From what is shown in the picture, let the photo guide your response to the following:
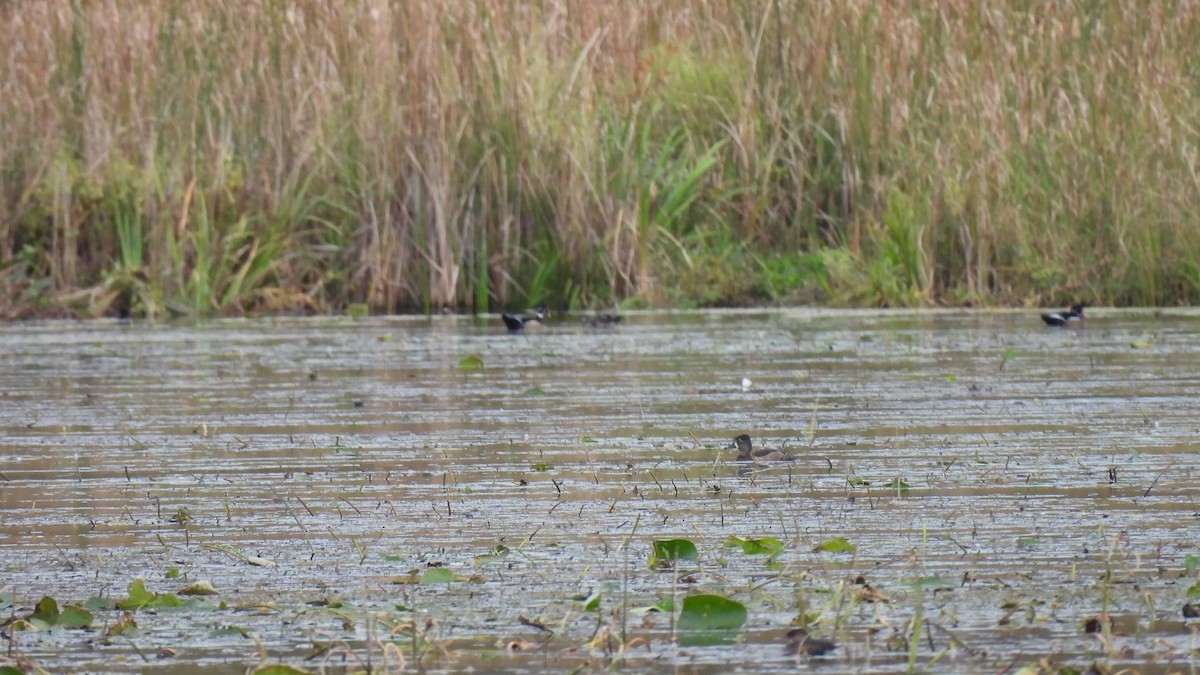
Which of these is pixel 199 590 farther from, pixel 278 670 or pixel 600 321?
pixel 600 321

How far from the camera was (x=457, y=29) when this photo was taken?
9914 millimetres

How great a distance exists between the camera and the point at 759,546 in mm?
3229

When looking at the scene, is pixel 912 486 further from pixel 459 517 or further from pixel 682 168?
pixel 682 168

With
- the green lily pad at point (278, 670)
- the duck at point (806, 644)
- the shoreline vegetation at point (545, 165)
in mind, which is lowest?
the duck at point (806, 644)

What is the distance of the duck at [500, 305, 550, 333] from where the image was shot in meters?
8.17

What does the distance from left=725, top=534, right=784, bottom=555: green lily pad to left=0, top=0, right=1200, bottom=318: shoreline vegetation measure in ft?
19.7

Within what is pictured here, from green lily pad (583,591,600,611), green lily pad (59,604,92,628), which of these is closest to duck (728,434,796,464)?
green lily pad (583,591,600,611)

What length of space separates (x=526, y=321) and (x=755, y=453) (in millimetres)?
4133

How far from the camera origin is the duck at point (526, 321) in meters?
8.17

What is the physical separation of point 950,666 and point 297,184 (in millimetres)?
7740

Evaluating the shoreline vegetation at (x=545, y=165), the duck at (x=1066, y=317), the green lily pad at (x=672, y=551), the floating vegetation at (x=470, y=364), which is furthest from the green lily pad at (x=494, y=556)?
the shoreline vegetation at (x=545, y=165)

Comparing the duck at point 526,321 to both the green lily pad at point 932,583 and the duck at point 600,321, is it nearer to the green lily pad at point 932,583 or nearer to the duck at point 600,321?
the duck at point 600,321

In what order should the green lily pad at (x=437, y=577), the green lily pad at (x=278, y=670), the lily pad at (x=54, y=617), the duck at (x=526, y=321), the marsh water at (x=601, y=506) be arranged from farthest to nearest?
1. the duck at (x=526, y=321)
2. the green lily pad at (x=437, y=577)
3. the lily pad at (x=54, y=617)
4. the marsh water at (x=601, y=506)
5. the green lily pad at (x=278, y=670)

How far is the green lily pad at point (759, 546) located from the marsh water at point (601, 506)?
1cm
